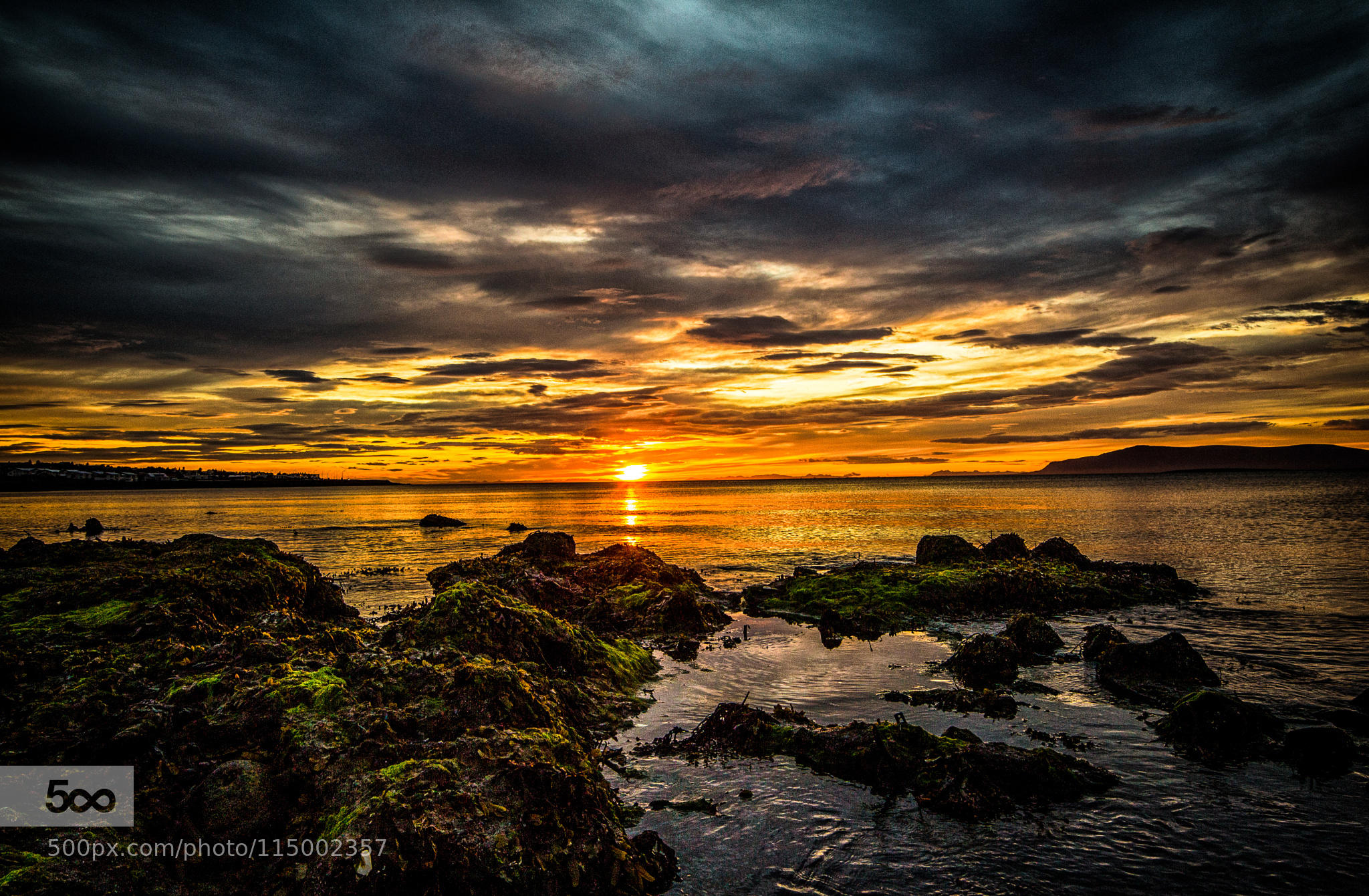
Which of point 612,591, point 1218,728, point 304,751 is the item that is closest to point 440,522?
point 612,591

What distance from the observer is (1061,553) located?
98.6 ft

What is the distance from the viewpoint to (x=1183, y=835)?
7.93 m

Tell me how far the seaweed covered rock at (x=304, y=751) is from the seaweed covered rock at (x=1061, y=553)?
27.3m

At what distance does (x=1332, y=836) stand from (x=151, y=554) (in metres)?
22.2

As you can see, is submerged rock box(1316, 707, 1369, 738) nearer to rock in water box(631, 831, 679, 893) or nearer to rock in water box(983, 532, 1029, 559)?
rock in water box(631, 831, 679, 893)

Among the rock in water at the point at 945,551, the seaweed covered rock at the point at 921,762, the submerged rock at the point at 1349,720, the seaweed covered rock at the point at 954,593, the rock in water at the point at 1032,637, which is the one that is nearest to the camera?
the seaweed covered rock at the point at 921,762

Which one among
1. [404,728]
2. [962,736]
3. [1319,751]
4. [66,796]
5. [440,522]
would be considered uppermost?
[66,796]

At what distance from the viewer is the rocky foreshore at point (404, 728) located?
5.77 metres

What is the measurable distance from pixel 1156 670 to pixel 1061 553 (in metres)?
17.9

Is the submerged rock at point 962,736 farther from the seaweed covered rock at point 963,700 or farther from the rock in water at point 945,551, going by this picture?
the rock in water at point 945,551

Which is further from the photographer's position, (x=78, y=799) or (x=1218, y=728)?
(x=1218, y=728)

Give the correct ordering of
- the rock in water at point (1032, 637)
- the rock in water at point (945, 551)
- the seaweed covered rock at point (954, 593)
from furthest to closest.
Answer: the rock in water at point (945, 551)
the seaweed covered rock at point (954, 593)
the rock in water at point (1032, 637)

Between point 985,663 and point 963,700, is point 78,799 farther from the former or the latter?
point 985,663

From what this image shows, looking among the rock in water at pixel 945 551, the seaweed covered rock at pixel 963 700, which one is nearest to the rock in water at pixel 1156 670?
the seaweed covered rock at pixel 963 700
